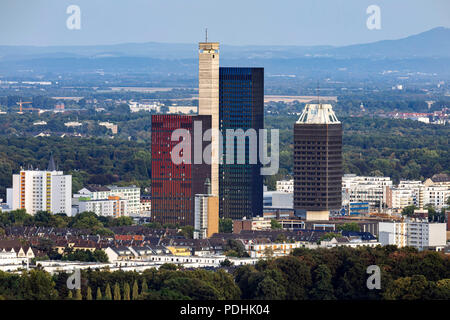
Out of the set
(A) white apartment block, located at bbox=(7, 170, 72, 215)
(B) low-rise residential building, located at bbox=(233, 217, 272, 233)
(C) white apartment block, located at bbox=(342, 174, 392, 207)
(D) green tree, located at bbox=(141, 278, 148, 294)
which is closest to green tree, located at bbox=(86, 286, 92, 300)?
(D) green tree, located at bbox=(141, 278, 148, 294)

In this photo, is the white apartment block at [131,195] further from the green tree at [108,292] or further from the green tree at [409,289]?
the green tree at [409,289]

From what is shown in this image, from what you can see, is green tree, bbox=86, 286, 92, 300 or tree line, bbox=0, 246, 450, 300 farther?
tree line, bbox=0, 246, 450, 300

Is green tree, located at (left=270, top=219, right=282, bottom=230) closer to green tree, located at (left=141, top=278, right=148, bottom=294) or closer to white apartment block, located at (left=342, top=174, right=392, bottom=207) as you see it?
white apartment block, located at (left=342, top=174, right=392, bottom=207)

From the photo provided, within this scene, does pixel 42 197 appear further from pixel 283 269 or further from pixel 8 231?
pixel 283 269

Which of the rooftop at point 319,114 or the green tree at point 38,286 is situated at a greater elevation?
the rooftop at point 319,114

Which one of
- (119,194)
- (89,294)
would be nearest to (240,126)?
(119,194)

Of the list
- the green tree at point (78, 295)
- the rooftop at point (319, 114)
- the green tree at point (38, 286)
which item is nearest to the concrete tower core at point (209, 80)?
the rooftop at point (319, 114)
